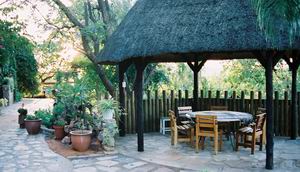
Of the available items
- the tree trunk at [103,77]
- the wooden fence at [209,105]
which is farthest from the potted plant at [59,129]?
the tree trunk at [103,77]

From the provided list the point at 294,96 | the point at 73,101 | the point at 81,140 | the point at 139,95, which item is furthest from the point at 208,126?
the point at 73,101

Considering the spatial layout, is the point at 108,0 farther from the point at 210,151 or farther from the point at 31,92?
the point at 31,92

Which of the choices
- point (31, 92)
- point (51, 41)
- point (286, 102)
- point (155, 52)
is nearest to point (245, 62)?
point (286, 102)

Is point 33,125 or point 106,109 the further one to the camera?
point 33,125

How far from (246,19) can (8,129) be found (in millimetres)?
8586

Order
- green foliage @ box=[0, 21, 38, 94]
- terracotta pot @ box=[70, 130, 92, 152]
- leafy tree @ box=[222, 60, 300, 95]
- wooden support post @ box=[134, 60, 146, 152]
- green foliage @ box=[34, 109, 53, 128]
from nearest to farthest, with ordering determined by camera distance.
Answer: terracotta pot @ box=[70, 130, 92, 152] → wooden support post @ box=[134, 60, 146, 152] → green foliage @ box=[34, 109, 53, 128] → leafy tree @ box=[222, 60, 300, 95] → green foliage @ box=[0, 21, 38, 94]

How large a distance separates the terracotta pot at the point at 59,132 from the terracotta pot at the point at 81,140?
134cm

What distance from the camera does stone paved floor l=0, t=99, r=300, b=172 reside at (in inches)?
266

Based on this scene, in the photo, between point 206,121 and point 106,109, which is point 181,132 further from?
point 106,109

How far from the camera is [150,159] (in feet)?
24.2

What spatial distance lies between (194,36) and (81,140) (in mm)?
3559

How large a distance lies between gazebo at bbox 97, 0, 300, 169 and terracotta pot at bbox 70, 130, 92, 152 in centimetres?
124

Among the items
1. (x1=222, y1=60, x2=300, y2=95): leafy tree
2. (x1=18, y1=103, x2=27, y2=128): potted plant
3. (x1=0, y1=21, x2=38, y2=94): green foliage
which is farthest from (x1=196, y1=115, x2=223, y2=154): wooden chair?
(x1=0, y1=21, x2=38, y2=94): green foliage

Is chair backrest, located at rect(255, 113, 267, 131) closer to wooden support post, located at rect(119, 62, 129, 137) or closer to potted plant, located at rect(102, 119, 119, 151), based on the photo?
potted plant, located at rect(102, 119, 119, 151)
